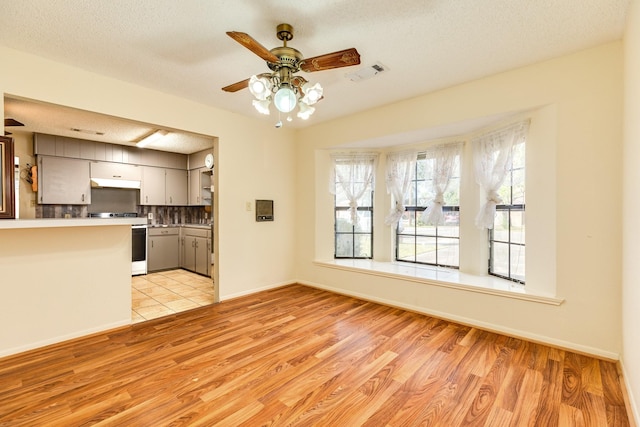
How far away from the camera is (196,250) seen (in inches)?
213

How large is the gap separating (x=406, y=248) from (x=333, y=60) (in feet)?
9.99

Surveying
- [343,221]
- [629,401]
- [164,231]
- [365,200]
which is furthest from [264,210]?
[629,401]

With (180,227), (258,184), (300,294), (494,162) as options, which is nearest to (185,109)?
(258,184)

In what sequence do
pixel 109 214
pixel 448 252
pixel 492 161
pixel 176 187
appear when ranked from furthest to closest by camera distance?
pixel 176 187
pixel 109 214
pixel 448 252
pixel 492 161

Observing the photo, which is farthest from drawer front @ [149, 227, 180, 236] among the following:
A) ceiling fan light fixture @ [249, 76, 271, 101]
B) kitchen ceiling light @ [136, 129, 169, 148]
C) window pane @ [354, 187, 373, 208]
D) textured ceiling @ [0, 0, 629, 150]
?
ceiling fan light fixture @ [249, 76, 271, 101]

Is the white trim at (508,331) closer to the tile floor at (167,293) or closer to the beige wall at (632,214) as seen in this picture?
the beige wall at (632,214)

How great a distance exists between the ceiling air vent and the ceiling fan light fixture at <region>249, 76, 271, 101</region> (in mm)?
1109

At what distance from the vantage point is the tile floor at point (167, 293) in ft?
11.1

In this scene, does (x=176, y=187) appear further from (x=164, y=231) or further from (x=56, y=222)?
(x=56, y=222)

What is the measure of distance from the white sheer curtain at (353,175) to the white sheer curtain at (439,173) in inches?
33.9

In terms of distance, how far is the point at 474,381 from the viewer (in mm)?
1973

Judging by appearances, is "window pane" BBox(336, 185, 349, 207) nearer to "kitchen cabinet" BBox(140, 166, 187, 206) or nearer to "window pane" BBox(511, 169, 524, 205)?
"window pane" BBox(511, 169, 524, 205)

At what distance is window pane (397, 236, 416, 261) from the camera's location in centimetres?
413

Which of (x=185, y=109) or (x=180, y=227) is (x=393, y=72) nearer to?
(x=185, y=109)
